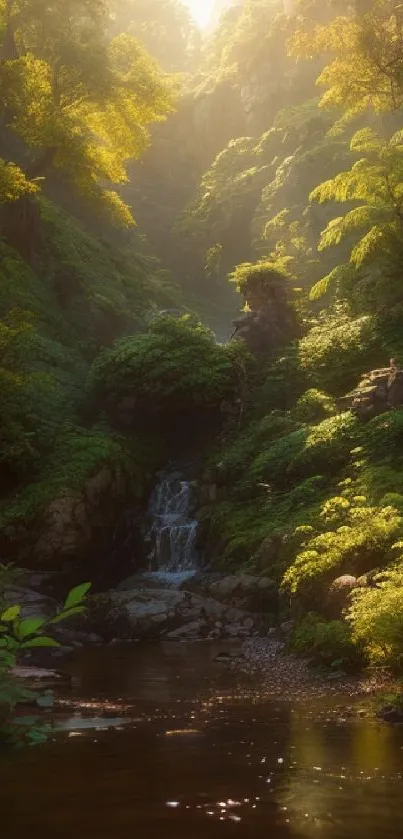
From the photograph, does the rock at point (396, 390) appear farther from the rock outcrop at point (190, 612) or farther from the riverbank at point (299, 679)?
the riverbank at point (299, 679)

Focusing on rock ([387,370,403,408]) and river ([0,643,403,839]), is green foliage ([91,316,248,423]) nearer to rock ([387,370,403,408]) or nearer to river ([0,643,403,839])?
rock ([387,370,403,408])

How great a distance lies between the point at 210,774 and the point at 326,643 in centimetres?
555

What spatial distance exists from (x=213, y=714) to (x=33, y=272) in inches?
837

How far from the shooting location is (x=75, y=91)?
2373cm

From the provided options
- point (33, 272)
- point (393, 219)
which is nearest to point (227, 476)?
point (393, 219)

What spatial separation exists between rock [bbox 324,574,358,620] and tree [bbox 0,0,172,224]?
15565 millimetres

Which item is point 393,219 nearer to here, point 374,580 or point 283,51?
point 374,580

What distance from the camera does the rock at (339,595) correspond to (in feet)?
36.4

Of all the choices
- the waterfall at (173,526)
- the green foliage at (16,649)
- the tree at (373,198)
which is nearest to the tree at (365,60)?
the tree at (373,198)

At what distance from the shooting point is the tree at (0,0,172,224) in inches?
868

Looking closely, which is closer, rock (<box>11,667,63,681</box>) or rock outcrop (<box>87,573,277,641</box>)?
rock (<box>11,667,63,681</box>)

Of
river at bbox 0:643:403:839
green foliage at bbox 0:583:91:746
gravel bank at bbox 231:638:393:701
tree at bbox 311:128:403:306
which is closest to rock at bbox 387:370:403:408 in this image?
tree at bbox 311:128:403:306

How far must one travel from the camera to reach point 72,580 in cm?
1697

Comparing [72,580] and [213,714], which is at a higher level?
[72,580]
